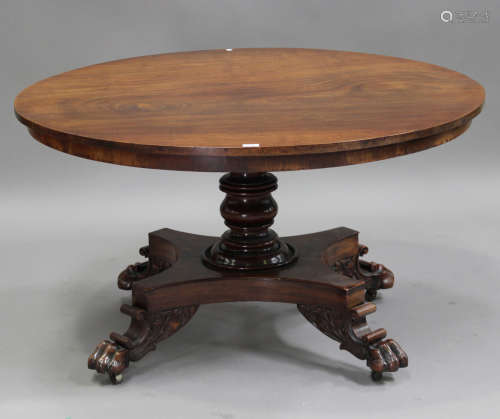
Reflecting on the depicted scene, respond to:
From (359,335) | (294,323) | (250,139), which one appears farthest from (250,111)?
(294,323)

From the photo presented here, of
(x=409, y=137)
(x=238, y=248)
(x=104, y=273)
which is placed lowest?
(x=104, y=273)

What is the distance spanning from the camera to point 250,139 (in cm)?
227

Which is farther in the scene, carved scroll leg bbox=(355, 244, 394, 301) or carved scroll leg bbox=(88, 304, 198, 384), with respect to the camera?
carved scroll leg bbox=(355, 244, 394, 301)

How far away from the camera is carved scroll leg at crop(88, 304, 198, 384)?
8.77 ft

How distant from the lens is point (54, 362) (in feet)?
9.20

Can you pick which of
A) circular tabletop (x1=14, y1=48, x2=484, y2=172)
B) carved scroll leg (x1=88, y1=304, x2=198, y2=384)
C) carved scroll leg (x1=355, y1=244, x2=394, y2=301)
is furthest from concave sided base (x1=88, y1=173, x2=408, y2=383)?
circular tabletop (x1=14, y1=48, x2=484, y2=172)

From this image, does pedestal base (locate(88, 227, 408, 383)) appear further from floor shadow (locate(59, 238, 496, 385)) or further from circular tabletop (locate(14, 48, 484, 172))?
circular tabletop (locate(14, 48, 484, 172))

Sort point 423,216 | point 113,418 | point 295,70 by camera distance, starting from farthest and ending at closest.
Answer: point 423,216, point 295,70, point 113,418

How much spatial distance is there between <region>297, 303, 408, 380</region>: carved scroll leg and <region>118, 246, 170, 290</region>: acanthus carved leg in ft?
2.14

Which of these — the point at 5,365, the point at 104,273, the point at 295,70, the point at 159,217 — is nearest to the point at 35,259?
the point at 104,273

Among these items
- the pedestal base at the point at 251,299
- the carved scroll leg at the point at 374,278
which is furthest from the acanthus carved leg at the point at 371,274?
the pedestal base at the point at 251,299

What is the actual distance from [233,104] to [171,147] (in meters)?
0.43

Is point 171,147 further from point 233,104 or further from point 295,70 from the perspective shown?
point 295,70

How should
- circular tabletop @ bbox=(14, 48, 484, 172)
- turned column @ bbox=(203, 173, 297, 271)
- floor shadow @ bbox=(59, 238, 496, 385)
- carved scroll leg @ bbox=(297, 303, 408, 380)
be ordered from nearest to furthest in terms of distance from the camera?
circular tabletop @ bbox=(14, 48, 484, 172) < carved scroll leg @ bbox=(297, 303, 408, 380) < floor shadow @ bbox=(59, 238, 496, 385) < turned column @ bbox=(203, 173, 297, 271)
